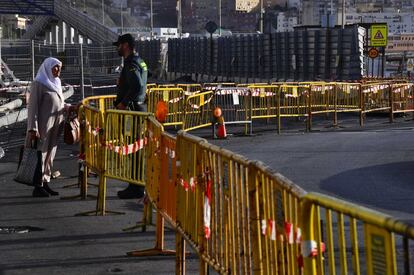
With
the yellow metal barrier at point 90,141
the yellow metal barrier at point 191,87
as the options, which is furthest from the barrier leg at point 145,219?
the yellow metal barrier at point 191,87

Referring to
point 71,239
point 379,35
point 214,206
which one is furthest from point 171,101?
point 379,35

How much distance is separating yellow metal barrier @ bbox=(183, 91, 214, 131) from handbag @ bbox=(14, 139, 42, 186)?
987cm

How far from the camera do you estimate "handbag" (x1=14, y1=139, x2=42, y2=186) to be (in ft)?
41.1

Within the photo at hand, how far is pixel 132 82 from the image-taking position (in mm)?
12719

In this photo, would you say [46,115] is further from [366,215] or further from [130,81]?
[366,215]

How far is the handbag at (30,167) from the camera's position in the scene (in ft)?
41.1

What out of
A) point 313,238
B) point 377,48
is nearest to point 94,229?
point 313,238

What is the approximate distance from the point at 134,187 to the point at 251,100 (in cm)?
1166

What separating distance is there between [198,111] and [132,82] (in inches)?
419

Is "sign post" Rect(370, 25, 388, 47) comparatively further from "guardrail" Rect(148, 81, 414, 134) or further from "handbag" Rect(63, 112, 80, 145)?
"handbag" Rect(63, 112, 80, 145)

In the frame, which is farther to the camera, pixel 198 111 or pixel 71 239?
pixel 198 111

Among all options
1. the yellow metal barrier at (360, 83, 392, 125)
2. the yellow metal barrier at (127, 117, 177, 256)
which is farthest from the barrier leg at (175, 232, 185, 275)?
the yellow metal barrier at (360, 83, 392, 125)

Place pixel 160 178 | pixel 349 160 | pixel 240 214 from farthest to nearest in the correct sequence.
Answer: pixel 349 160, pixel 160 178, pixel 240 214

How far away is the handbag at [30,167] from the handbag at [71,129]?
1.49 ft
